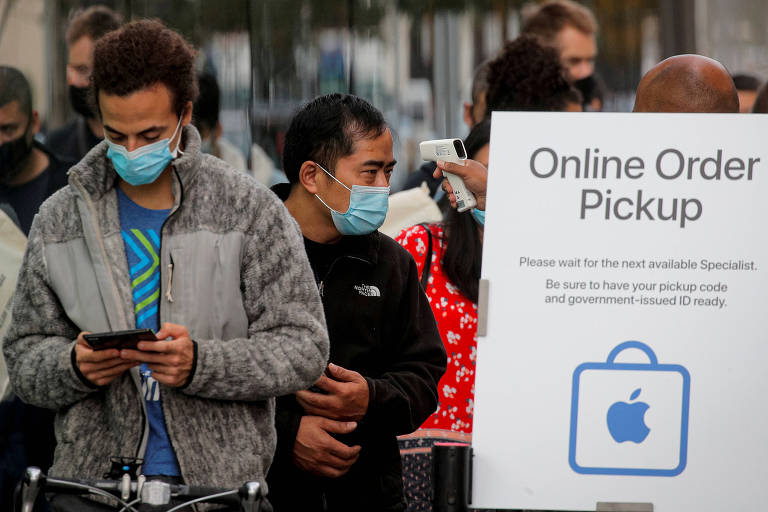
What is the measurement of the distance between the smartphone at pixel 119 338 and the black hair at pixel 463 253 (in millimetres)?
1584

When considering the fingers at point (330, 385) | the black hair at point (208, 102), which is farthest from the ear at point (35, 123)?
the fingers at point (330, 385)

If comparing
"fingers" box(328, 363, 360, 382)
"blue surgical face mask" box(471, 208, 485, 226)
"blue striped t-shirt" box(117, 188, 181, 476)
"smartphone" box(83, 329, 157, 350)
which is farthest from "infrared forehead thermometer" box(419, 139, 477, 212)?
"smartphone" box(83, 329, 157, 350)

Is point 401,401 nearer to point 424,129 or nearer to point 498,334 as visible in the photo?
point 498,334

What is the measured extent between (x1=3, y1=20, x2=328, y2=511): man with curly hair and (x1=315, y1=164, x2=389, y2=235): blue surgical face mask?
594mm

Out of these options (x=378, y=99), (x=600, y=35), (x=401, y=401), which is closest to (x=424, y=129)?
(x=378, y=99)

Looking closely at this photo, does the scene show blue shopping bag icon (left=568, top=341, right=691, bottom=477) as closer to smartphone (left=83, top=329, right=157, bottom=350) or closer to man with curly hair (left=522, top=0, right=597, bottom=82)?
smartphone (left=83, top=329, right=157, bottom=350)

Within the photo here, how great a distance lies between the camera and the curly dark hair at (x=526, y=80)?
535 centimetres

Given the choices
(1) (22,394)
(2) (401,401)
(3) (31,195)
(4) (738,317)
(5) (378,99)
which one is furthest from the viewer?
(5) (378,99)

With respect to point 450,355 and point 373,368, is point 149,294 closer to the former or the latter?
point 373,368

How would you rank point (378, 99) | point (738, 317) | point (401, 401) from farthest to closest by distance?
1. point (378, 99)
2. point (401, 401)
3. point (738, 317)

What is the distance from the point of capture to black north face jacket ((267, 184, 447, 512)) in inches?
149

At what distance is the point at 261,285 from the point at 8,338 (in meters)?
0.74

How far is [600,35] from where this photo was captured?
6535 mm

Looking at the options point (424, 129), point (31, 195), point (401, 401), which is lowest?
point (401, 401)
